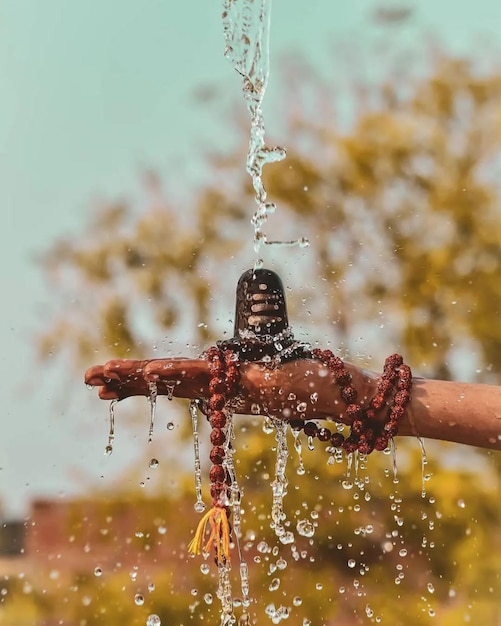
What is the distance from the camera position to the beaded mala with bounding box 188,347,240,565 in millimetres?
908

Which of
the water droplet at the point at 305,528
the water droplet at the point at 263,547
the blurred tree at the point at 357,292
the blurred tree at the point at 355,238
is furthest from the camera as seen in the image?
the blurred tree at the point at 355,238

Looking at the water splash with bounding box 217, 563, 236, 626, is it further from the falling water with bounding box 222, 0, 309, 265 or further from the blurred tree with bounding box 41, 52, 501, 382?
the blurred tree with bounding box 41, 52, 501, 382

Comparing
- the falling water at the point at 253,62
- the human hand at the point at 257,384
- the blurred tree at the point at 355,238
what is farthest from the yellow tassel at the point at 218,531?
the blurred tree at the point at 355,238

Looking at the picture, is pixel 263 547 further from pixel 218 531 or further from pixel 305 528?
pixel 218 531

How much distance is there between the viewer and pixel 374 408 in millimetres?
955

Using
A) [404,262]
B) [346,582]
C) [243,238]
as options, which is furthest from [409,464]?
[243,238]

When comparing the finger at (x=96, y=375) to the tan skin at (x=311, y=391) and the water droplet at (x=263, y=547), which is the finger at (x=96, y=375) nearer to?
the tan skin at (x=311, y=391)

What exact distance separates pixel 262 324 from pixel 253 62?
0.61 metres

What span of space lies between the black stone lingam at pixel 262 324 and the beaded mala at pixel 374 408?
1.6 inches

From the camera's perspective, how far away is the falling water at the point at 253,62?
52.4 inches

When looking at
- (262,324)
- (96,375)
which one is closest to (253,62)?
(262,324)

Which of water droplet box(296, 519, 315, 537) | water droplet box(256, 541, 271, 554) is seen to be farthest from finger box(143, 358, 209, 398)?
water droplet box(256, 541, 271, 554)

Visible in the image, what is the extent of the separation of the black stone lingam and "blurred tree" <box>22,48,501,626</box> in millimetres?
1318

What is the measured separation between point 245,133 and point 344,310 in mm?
695
